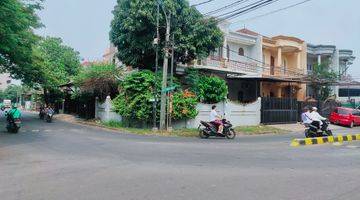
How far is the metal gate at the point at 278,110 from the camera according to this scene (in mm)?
26750

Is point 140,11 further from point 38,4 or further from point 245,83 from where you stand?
point 245,83

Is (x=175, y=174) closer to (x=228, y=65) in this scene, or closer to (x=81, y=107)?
(x=228, y=65)

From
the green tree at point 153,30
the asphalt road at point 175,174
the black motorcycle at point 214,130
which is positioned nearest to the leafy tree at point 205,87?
the green tree at point 153,30

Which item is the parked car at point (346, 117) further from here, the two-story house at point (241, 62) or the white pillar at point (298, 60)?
the white pillar at point (298, 60)

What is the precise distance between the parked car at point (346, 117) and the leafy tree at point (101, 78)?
1697cm

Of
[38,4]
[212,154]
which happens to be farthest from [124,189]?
[38,4]

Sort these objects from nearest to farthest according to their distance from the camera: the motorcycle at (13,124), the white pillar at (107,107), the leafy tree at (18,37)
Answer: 1. the leafy tree at (18,37)
2. the motorcycle at (13,124)
3. the white pillar at (107,107)

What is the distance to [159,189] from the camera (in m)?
6.86

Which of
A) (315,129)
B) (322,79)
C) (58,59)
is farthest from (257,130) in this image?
(58,59)

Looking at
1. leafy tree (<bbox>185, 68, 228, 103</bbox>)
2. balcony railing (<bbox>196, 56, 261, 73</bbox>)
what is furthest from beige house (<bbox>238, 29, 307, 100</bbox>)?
leafy tree (<bbox>185, 68, 228, 103</bbox>)

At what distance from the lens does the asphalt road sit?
656 cm

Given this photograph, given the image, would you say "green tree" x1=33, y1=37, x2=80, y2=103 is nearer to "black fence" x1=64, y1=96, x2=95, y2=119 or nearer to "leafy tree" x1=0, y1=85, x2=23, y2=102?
"black fence" x1=64, y1=96, x2=95, y2=119

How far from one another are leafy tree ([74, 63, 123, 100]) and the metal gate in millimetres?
10399

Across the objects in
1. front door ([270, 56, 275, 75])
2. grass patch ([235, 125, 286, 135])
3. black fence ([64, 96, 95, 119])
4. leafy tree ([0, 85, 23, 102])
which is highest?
front door ([270, 56, 275, 75])
